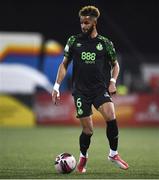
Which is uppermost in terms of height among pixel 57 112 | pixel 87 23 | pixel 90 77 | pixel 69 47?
pixel 87 23

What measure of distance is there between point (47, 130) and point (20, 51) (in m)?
7.52

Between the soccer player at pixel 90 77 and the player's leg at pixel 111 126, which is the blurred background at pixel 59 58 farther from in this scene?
the player's leg at pixel 111 126

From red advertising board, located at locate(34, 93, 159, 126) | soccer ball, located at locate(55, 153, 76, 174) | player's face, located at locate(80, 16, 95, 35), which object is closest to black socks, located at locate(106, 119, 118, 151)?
soccer ball, located at locate(55, 153, 76, 174)

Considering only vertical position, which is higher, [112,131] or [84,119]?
[84,119]

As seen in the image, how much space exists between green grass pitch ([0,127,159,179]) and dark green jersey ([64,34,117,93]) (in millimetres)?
1207

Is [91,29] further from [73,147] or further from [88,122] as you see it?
[73,147]

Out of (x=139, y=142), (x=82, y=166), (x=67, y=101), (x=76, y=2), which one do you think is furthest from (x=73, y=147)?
(x=76, y=2)

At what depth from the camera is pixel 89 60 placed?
9.34 m

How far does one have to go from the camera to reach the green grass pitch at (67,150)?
9099mm

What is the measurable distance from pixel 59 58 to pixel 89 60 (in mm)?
16488

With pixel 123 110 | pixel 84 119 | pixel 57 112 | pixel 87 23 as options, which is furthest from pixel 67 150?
pixel 123 110

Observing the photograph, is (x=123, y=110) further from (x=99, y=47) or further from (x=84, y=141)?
(x=99, y=47)

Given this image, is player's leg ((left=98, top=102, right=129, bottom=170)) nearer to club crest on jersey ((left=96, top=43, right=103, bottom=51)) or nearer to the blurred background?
club crest on jersey ((left=96, top=43, right=103, bottom=51))

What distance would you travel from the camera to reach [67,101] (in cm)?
2147
